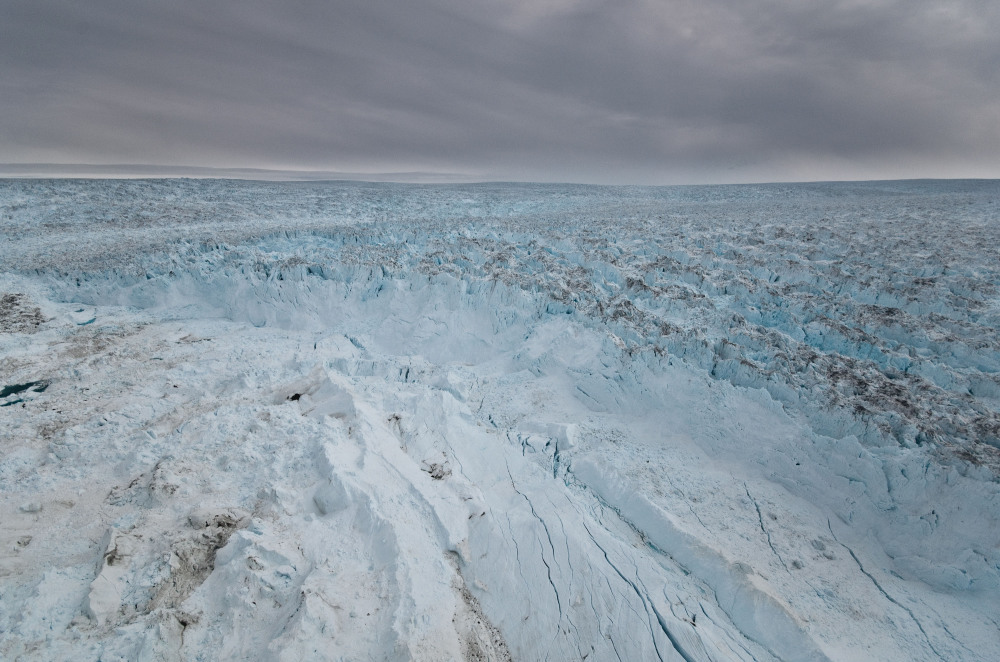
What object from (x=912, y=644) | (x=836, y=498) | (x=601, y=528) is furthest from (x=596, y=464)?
(x=912, y=644)

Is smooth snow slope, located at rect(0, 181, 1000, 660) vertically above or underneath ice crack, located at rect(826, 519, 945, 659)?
above

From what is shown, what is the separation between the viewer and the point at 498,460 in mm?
5160

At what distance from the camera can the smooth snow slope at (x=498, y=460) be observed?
10.7 ft

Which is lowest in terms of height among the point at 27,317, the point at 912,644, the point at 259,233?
the point at 912,644

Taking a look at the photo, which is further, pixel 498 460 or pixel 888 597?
pixel 498 460

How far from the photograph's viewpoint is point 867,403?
5.24m

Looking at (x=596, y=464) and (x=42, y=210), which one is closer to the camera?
(x=596, y=464)

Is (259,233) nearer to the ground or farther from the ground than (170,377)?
farther from the ground

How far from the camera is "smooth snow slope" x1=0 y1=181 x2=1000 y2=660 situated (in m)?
3.26

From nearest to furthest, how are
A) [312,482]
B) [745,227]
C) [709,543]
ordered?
[709,543] → [312,482] → [745,227]

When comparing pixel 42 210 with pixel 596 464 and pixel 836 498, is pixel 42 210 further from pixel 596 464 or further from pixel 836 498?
pixel 836 498

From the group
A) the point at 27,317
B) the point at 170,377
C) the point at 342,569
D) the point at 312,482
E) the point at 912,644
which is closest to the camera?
the point at 912,644

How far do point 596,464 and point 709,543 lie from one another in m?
1.34

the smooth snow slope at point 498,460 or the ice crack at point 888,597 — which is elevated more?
the smooth snow slope at point 498,460
